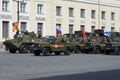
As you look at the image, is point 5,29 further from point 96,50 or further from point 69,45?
point 69,45

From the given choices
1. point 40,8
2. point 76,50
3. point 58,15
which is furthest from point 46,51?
A: point 58,15

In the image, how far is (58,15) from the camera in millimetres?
67250

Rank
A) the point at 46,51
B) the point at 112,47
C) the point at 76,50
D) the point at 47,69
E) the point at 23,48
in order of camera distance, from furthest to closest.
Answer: the point at 76,50, the point at 23,48, the point at 112,47, the point at 46,51, the point at 47,69

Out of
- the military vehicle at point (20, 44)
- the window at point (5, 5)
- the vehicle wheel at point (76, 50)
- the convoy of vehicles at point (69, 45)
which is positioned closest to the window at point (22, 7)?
the window at point (5, 5)

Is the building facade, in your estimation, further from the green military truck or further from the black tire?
the green military truck

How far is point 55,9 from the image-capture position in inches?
2630

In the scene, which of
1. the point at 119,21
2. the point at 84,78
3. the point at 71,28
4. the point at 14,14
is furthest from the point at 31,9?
the point at 84,78

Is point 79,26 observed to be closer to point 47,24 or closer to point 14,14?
point 47,24

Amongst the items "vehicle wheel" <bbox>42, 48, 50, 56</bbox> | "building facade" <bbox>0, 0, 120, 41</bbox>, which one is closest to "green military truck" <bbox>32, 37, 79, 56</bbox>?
"vehicle wheel" <bbox>42, 48, 50, 56</bbox>

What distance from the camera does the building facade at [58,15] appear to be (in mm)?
59528

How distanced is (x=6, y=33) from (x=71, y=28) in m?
13.9

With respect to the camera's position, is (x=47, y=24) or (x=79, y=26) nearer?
(x=47, y=24)

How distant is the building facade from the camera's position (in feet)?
195

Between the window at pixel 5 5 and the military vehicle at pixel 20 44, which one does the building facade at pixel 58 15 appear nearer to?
the window at pixel 5 5
